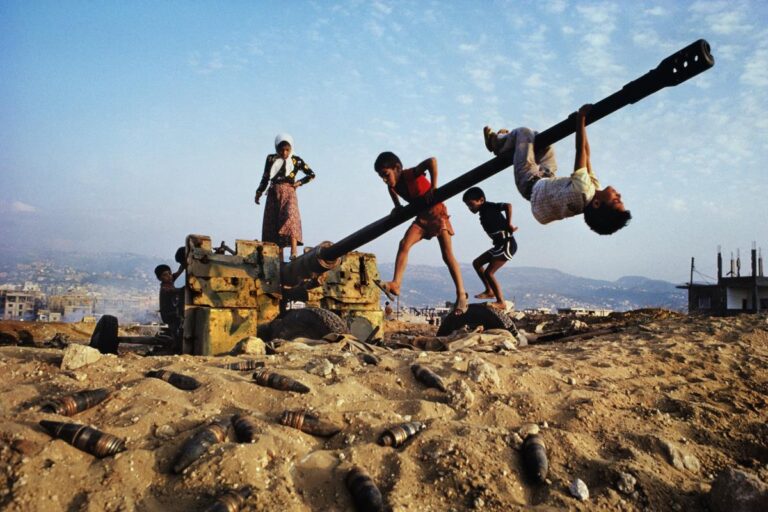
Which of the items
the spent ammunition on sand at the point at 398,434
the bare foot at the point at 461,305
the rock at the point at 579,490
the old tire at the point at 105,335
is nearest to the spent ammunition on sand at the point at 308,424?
the spent ammunition on sand at the point at 398,434

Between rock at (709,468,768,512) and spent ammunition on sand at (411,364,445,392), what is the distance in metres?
2.07

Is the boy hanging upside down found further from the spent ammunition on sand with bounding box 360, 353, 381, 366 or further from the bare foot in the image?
the bare foot

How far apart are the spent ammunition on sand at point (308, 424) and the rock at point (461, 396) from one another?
1057 millimetres

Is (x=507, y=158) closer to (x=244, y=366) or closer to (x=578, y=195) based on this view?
(x=578, y=195)

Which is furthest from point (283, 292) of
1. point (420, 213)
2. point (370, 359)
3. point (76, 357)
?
point (76, 357)

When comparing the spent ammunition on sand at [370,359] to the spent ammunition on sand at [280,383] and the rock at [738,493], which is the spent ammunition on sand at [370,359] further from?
the rock at [738,493]

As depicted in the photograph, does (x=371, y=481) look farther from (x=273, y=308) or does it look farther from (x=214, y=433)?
(x=273, y=308)

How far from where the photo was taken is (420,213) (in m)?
7.45

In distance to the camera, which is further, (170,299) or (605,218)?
(170,299)

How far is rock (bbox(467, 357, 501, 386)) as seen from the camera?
183 inches

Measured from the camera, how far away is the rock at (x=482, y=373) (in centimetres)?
466

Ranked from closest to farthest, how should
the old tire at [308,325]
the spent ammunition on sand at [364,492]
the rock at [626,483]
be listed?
the spent ammunition on sand at [364,492]
the rock at [626,483]
the old tire at [308,325]

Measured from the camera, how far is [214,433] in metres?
3.18

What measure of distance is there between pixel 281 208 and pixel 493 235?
4.40 m
